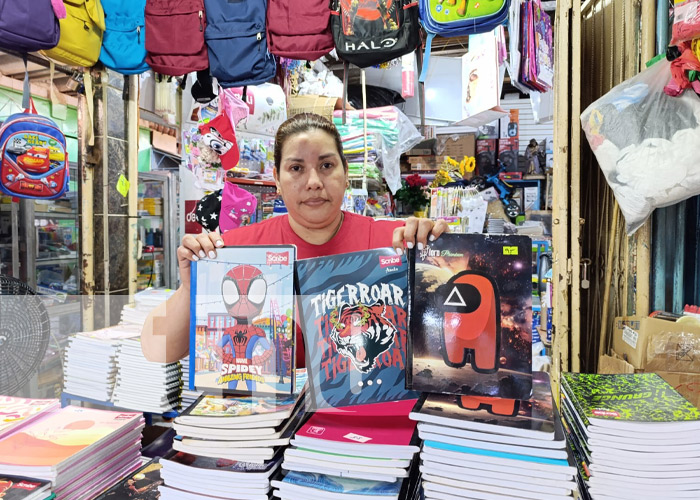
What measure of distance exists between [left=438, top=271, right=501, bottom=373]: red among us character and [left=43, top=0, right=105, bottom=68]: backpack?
309 cm

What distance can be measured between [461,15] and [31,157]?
9.41 feet

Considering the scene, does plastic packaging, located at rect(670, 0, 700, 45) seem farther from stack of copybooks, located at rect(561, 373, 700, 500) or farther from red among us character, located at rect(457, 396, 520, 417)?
red among us character, located at rect(457, 396, 520, 417)

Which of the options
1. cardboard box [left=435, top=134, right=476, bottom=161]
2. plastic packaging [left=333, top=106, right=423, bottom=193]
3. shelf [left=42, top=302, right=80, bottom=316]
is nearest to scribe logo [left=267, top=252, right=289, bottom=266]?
plastic packaging [left=333, top=106, right=423, bottom=193]

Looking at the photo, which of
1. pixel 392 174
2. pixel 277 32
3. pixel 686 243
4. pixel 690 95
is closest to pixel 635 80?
pixel 690 95

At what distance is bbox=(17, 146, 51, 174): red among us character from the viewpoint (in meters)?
2.99

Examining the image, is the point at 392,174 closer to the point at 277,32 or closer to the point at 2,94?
the point at 277,32

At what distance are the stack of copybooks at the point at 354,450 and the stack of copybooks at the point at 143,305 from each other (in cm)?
227

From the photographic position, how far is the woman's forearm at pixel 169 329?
52.5 inches

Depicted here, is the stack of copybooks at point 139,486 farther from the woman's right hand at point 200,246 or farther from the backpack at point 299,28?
the backpack at point 299,28

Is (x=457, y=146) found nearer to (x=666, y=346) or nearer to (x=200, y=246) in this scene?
(x=666, y=346)

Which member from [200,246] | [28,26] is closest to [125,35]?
[28,26]

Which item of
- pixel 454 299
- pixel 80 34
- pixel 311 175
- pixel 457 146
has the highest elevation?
pixel 457 146

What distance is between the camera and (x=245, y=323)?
41.9 inches

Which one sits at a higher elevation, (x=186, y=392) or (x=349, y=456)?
(x=349, y=456)
